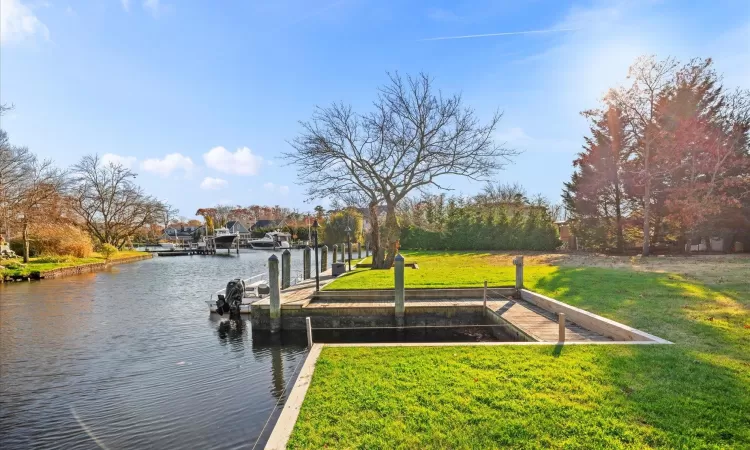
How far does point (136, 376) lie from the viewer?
7.13m

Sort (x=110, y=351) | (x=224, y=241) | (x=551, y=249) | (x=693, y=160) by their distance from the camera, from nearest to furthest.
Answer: (x=110, y=351) < (x=693, y=160) < (x=551, y=249) < (x=224, y=241)

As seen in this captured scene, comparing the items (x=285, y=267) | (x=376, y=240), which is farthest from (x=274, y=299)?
(x=376, y=240)

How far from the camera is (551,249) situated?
2891 cm

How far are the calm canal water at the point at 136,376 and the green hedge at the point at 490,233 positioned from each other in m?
22.4

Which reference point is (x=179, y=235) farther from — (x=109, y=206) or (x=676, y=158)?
(x=676, y=158)

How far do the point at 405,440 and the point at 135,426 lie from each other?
400cm

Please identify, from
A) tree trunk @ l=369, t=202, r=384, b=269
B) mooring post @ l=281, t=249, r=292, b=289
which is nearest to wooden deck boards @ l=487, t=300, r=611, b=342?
mooring post @ l=281, t=249, r=292, b=289

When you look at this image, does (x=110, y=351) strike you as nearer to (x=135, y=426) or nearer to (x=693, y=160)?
(x=135, y=426)

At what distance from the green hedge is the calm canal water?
884 inches

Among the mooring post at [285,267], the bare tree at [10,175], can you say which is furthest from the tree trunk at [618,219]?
the bare tree at [10,175]

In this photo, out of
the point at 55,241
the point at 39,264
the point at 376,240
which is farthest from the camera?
the point at 55,241

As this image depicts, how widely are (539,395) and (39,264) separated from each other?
30025 mm

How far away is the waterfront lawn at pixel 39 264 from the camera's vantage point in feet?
68.5

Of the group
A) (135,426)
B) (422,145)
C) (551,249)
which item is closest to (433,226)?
(551,249)
